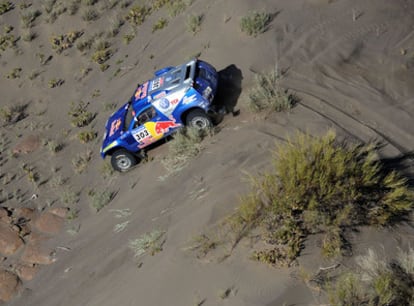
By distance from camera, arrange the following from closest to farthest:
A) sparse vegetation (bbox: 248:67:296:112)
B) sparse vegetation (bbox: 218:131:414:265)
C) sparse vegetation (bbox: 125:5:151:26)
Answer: sparse vegetation (bbox: 218:131:414:265)
sparse vegetation (bbox: 248:67:296:112)
sparse vegetation (bbox: 125:5:151:26)

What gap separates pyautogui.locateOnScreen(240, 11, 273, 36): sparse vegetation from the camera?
1547cm

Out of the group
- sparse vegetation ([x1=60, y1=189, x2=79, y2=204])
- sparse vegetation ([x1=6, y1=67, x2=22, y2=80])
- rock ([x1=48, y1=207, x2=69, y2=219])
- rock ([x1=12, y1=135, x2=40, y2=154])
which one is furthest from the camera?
sparse vegetation ([x1=6, y1=67, x2=22, y2=80])

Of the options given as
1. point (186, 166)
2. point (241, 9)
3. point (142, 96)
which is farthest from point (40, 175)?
point (241, 9)

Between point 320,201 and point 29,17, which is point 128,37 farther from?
point 320,201

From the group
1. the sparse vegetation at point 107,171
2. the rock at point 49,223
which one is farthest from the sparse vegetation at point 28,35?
the rock at point 49,223

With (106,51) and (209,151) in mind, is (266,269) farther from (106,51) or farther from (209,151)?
(106,51)

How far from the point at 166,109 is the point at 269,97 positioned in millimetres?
2608

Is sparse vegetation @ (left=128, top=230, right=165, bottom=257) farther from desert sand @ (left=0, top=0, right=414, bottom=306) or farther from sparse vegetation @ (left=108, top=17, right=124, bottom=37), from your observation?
sparse vegetation @ (left=108, top=17, right=124, bottom=37)

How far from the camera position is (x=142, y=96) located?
13781mm

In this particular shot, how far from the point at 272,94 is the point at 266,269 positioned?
5943 mm

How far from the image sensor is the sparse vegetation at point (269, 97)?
12711 mm

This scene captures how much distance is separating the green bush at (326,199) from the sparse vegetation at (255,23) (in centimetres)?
765

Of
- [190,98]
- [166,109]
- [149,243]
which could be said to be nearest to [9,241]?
[166,109]

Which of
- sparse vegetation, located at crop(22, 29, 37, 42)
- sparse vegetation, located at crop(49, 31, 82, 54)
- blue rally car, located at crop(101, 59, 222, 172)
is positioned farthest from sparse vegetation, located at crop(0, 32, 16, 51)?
blue rally car, located at crop(101, 59, 222, 172)
